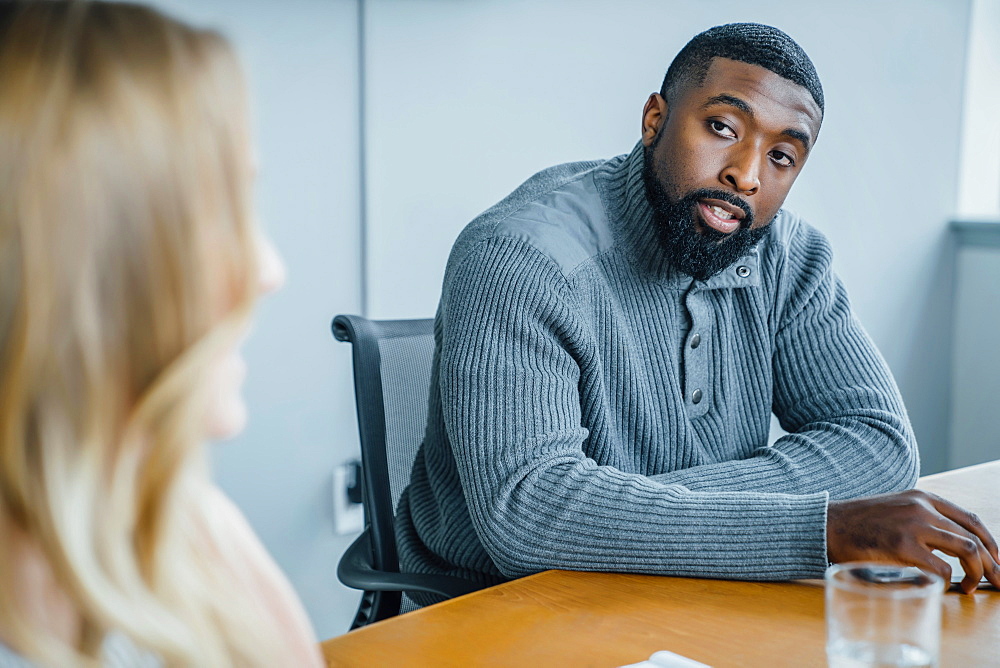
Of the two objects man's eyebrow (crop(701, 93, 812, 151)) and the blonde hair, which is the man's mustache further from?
the blonde hair

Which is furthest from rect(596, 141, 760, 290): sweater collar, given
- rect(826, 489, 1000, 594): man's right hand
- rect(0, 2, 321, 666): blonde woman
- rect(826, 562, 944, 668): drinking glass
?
rect(0, 2, 321, 666): blonde woman

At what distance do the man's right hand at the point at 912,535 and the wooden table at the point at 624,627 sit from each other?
0.03 metres

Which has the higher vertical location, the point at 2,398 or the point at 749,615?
the point at 2,398

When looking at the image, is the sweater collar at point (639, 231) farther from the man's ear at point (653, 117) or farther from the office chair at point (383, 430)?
the office chair at point (383, 430)

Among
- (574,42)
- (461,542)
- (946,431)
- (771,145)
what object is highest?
(574,42)

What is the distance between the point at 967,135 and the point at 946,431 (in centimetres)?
100

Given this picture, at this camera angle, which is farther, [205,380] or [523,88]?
[523,88]

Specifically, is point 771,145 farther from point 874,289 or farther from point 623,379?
point 874,289

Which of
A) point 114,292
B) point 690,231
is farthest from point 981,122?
point 114,292

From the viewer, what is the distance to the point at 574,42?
2395 millimetres

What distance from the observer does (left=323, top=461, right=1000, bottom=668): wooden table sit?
811mm

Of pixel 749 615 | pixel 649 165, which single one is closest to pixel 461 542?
pixel 749 615

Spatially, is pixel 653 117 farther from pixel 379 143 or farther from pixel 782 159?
pixel 379 143

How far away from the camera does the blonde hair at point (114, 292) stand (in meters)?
0.49
